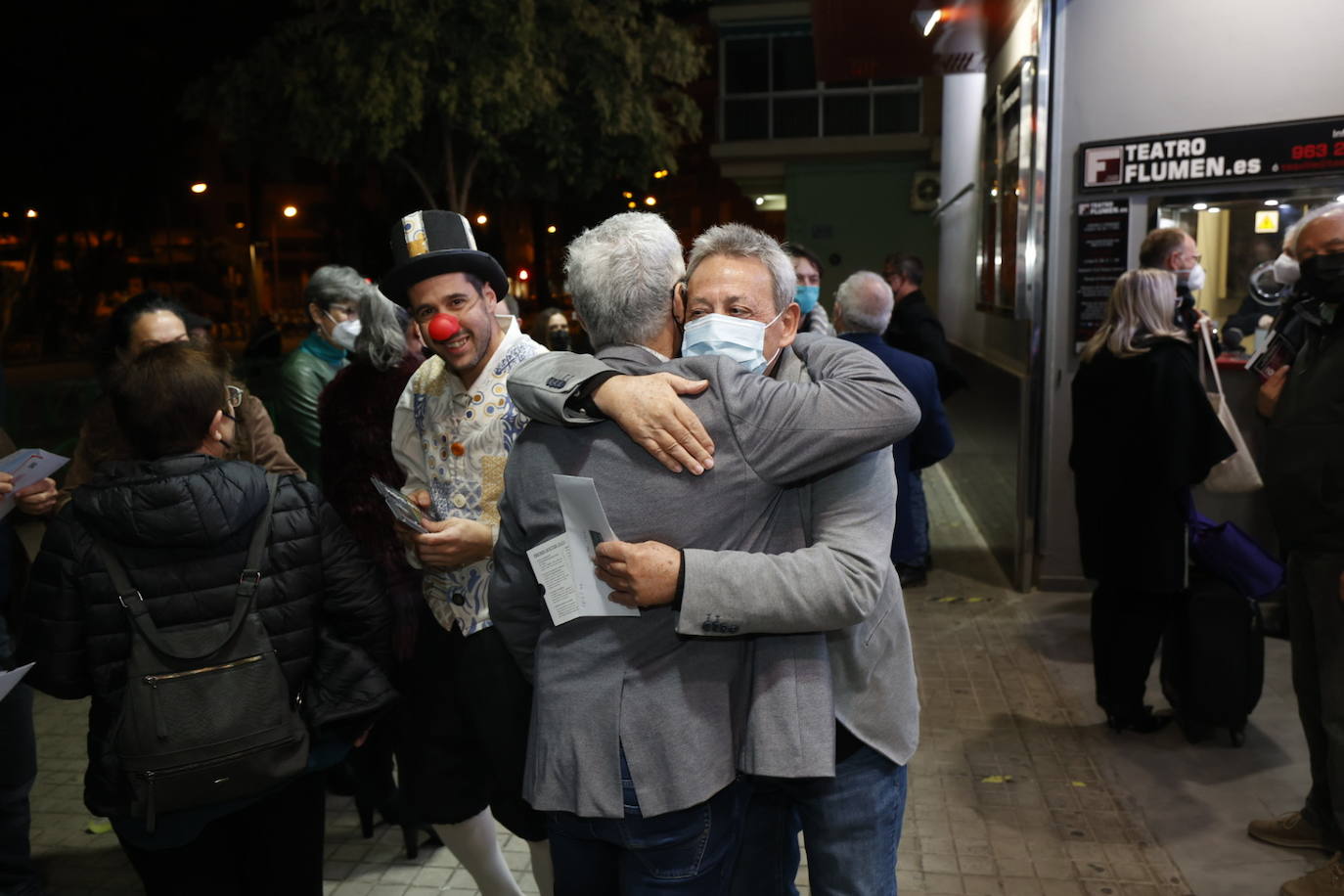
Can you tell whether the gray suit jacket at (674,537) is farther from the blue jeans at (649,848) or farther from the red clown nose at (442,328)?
the red clown nose at (442,328)

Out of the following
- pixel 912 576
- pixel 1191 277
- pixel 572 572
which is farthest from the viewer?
pixel 912 576

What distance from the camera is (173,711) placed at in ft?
7.59

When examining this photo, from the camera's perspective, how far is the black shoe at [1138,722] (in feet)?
15.1

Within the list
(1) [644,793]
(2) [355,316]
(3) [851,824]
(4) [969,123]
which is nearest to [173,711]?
(1) [644,793]

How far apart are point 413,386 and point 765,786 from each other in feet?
5.36

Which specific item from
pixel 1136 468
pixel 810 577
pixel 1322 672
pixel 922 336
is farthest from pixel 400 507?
pixel 922 336

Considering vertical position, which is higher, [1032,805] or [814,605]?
[814,605]

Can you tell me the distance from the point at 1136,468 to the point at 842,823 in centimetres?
285

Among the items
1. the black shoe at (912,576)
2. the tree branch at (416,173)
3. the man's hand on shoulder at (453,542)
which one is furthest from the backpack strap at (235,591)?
the tree branch at (416,173)

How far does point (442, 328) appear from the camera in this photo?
9.11ft

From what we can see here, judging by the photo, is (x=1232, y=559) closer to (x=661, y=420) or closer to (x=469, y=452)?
(x=469, y=452)

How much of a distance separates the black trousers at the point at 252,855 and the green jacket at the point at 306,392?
229cm

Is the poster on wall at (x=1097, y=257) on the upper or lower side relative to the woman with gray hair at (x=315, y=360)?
upper

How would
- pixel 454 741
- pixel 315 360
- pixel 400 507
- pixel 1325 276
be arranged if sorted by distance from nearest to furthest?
1. pixel 400 507
2. pixel 454 741
3. pixel 1325 276
4. pixel 315 360
